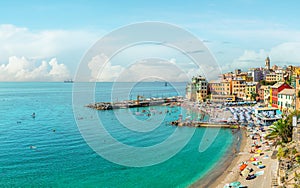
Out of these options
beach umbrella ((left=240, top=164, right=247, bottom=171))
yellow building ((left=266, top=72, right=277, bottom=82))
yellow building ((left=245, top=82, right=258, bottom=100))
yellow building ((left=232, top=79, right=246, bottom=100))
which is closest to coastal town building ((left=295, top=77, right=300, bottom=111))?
beach umbrella ((left=240, top=164, right=247, bottom=171))

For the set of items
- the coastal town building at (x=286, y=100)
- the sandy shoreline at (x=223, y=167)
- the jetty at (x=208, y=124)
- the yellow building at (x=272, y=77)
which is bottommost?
the sandy shoreline at (x=223, y=167)

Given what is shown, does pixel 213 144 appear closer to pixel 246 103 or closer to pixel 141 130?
pixel 141 130

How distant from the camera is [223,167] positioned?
2014cm

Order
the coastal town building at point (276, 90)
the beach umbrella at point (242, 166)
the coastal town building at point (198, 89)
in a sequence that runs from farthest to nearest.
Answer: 1. the coastal town building at point (198, 89)
2. the coastal town building at point (276, 90)
3. the beach umbrella at point (242, 166)

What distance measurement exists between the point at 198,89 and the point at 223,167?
3899 centimetres

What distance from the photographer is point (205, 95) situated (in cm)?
5750

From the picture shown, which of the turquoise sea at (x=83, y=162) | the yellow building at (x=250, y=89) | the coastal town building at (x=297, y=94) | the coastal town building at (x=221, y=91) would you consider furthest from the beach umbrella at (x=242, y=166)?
the yellow building at (x=250, y=89)

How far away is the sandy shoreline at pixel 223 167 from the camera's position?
1759cm

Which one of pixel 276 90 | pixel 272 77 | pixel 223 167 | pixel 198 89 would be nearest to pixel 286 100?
pixel 276 90

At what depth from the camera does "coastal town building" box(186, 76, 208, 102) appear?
189 ft

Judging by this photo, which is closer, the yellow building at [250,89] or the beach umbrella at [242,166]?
the beach umbrella at [242,166]

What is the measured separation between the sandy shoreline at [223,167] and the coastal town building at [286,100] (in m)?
8.53

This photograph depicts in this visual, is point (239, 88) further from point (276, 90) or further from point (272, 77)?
point (276, 90)

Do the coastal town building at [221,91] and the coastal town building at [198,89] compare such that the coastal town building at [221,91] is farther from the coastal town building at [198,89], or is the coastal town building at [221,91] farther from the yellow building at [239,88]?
the coastal town building at [198,89]
